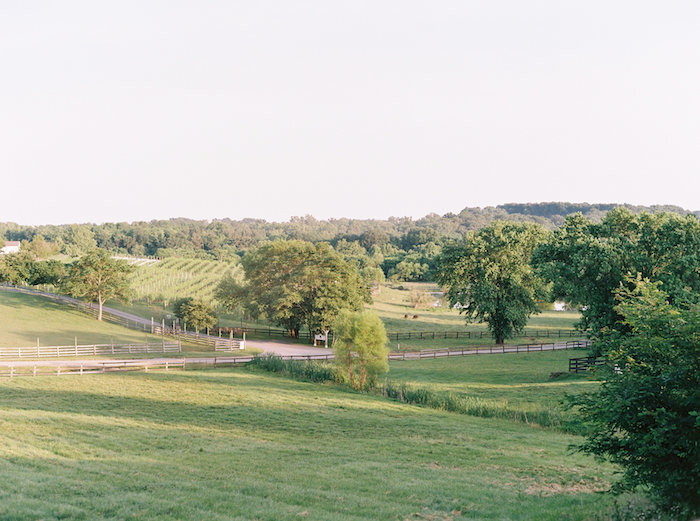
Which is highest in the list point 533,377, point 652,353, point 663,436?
point 652,353

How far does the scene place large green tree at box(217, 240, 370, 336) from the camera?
5706 centimetres

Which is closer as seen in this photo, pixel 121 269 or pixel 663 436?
pixel 663 436

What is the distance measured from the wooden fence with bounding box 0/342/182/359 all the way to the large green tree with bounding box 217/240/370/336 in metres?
12.0

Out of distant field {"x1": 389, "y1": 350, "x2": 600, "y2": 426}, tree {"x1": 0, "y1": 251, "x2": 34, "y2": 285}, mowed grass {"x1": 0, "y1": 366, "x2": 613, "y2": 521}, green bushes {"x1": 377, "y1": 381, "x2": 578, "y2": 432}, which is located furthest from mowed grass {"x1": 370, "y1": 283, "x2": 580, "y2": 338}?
tree {"x1": 0, "y1": 251, "x2": 34, "y2": 285}

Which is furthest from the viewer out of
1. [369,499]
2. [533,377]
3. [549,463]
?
[533,377]

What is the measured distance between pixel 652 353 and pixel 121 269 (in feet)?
200

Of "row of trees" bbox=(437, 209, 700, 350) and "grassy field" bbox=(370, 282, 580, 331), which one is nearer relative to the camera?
"row of trees" bbox=(437, 209, 700, 350)

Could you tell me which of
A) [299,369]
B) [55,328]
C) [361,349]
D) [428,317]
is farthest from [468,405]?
[428,317]

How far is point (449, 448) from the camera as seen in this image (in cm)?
1978

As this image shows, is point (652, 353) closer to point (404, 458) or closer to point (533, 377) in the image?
point (404, 458)

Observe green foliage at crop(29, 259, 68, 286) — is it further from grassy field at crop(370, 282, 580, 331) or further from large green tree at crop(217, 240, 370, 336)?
grassy field at crop(370, 282, 580, 331)

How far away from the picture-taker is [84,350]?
150 feet

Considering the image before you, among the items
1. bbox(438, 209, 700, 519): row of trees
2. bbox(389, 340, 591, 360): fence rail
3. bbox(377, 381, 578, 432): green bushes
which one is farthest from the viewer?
bbox(389, 340, 591, 360): fence rail

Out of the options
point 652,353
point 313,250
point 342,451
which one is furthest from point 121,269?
point 652,353
